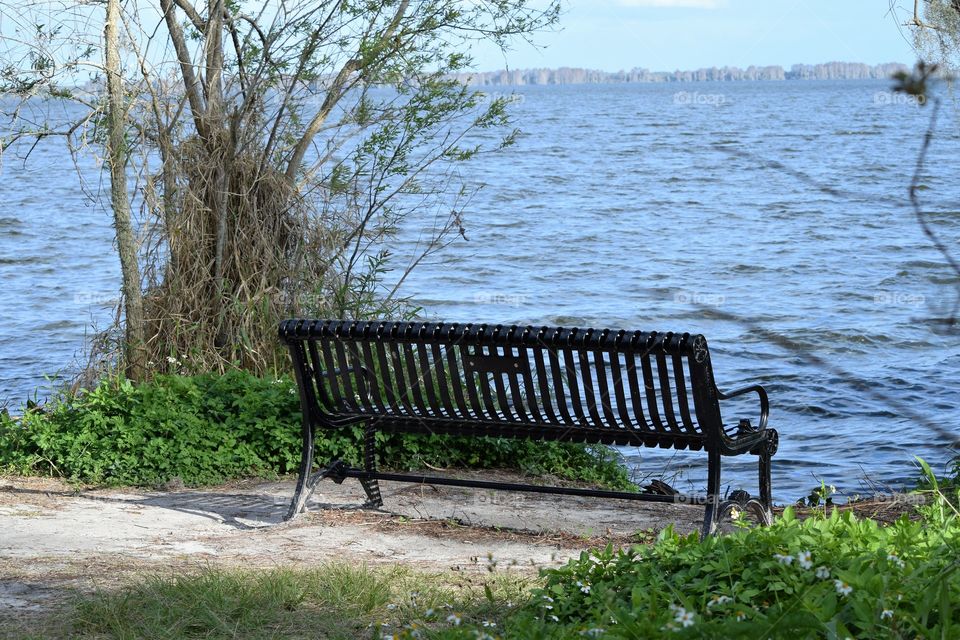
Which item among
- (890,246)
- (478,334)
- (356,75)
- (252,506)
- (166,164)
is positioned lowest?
(890,246)

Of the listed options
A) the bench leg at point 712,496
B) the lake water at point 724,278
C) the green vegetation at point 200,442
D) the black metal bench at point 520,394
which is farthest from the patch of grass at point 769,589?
the green vegetation at point 200,442

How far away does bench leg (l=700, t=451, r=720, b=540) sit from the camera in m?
4.89

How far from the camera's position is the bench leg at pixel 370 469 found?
231 inches

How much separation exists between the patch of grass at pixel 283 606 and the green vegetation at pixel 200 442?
2.26 meters

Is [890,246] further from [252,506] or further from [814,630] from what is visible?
[814,630]

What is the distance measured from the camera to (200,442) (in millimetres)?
6602

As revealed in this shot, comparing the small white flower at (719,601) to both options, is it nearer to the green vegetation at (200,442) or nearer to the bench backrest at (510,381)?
the bench backrest at (510,381)

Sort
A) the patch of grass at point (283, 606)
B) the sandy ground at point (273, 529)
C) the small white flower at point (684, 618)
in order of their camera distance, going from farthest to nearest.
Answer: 1. the sandy ground at point (273, 529)
2. the patch of grass at point (283, 606)
3. the small white flower at point (684, 618)

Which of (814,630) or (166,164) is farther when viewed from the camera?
(166,164)

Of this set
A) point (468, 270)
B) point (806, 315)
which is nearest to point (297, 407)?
point (806, 315)

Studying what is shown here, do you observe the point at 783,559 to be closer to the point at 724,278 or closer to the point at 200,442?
the point at 200,442

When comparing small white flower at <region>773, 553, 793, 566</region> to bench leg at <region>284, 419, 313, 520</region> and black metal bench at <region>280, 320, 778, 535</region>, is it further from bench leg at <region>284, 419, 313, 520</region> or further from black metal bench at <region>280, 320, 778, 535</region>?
bench leg at <region>284, 419, 313, 520</region>

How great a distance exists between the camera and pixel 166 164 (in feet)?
26.9

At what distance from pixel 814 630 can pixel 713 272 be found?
18268 mm
